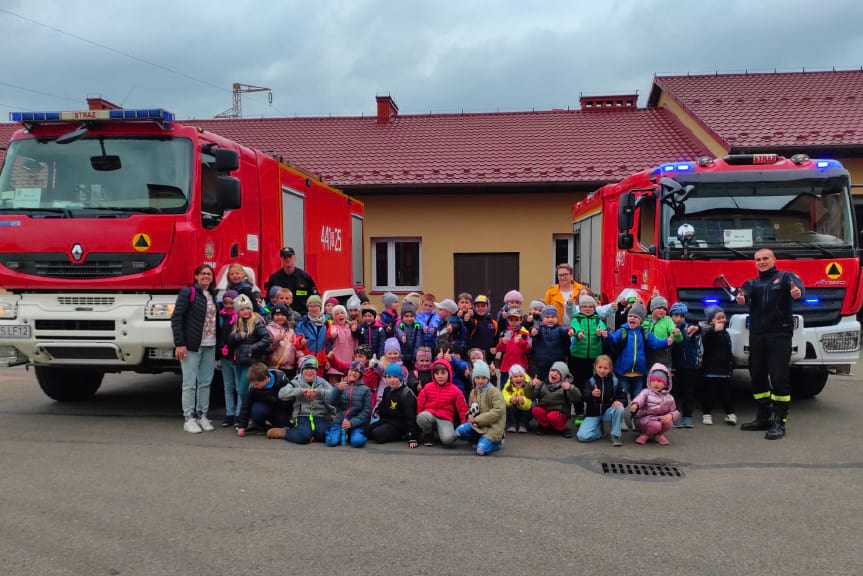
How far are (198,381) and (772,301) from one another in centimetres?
583

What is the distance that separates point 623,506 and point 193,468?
3364 mm

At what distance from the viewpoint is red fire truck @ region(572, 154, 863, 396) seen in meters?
7.18

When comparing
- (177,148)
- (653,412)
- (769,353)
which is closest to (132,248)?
(177,148)

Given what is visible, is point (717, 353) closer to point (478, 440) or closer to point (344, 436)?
point (478, 440)

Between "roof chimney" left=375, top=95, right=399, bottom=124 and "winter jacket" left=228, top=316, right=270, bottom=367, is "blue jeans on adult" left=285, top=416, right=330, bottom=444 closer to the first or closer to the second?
"winter jacket" left=228, top=316, right=270, bottom=367

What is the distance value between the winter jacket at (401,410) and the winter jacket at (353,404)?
0.15 m

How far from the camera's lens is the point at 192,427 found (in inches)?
259

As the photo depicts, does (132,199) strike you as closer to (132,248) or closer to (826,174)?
(132,248)

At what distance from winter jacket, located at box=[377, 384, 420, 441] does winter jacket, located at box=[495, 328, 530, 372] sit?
1200 millimetres

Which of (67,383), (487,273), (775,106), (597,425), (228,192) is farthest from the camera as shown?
(775,106)

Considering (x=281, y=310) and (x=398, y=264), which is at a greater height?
→ (x=398, y=264)

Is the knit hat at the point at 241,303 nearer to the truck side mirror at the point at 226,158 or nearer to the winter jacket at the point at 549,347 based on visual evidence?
the truck side mirror at the point at 226,158

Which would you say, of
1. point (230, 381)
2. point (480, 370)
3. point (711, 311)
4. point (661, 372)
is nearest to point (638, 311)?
point (661, 372)

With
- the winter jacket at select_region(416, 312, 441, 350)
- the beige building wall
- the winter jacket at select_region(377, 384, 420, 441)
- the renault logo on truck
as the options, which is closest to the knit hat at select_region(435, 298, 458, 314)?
the winter jacket at select_region(416, 312, 441, 350)
